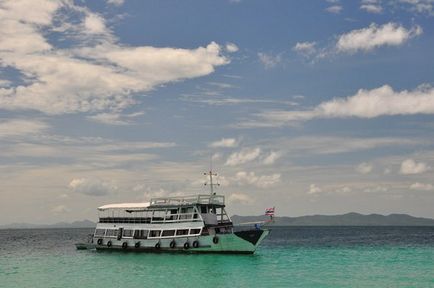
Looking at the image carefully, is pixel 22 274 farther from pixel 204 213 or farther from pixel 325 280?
pixel 325 280

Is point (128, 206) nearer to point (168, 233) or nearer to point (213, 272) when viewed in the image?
point (168, 233)

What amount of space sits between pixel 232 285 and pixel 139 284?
689 cm

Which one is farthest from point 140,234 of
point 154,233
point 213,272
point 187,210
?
point 213,272

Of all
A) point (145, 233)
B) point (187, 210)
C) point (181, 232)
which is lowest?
point (145, 233)

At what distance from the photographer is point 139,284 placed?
119 ft

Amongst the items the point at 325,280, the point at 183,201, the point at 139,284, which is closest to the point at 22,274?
the point at 139,284

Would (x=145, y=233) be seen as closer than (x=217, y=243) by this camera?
No

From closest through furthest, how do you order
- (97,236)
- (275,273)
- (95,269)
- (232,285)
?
1. (232,285)
2. (275,273)
3. (95,269)
4. (97,236)

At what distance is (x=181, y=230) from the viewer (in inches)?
2192

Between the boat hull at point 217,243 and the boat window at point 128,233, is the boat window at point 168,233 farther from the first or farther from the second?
the boat window at point 128,233

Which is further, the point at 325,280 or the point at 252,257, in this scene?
the point at 252,257

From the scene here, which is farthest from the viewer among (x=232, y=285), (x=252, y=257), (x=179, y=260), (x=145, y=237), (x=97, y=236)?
(x=97, y=236)

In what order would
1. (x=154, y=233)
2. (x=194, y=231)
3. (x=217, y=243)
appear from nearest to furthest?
1. (x=217, y=243)
2. (x=194, y=231)
3. (x=154, y=233)

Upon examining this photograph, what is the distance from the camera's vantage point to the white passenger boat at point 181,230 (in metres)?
52.9
